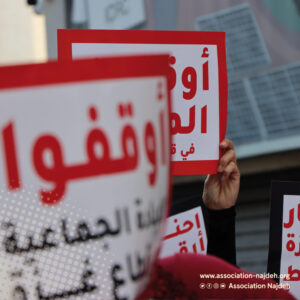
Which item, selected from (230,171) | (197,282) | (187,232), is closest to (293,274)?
(187,232)

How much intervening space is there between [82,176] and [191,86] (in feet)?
4.19

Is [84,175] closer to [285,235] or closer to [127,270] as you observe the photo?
[127,270]

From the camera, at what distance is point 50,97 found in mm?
1020

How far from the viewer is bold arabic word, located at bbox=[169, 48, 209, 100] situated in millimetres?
2271

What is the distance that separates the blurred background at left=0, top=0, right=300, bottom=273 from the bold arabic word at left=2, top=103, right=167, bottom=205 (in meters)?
6.34

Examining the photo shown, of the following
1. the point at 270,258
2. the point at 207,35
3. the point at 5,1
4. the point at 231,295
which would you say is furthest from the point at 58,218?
the point at 5,1

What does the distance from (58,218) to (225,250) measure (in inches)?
44.0

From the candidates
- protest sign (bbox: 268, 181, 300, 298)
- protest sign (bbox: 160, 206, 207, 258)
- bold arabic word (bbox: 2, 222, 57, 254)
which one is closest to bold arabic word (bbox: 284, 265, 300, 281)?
protest sign (bbox: 268, 181, 300, 298)

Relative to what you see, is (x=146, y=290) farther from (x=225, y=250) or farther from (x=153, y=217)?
(x=225, y=250)

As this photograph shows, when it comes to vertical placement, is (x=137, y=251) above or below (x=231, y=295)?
above

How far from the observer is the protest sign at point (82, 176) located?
1.03 meters

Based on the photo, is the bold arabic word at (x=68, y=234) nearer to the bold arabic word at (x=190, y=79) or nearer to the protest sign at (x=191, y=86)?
the protest sign at (x=191, y=86)

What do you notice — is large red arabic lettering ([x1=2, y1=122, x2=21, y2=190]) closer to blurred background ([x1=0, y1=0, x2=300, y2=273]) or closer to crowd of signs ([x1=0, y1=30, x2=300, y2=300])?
crowd of signs ([x1=0, y1=30, x2=300, y2=300])

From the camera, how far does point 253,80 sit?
25.6 ft
